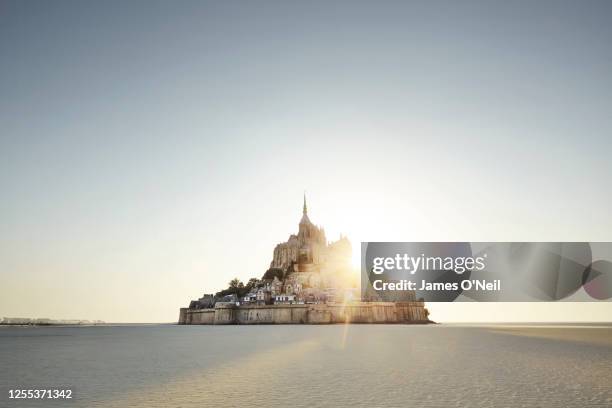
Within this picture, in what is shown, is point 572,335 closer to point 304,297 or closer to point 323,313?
point 323,313

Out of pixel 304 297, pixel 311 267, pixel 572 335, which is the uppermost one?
pixel 311 267

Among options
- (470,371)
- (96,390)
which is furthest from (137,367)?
(470,371)

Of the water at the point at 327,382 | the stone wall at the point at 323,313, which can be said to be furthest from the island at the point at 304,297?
the water at the point at 327,382

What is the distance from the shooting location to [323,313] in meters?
123

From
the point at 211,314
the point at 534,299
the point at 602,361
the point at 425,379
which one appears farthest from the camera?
the point at 211,314

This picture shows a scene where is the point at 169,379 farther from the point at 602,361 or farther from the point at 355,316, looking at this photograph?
the point at 355,316

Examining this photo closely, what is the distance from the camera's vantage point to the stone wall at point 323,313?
12325 cm

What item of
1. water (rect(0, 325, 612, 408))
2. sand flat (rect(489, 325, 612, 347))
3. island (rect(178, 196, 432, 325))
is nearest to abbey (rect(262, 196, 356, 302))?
island (rect(178, 196, 432, 325))

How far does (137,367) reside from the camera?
929 inches

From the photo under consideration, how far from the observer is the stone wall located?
123 meters

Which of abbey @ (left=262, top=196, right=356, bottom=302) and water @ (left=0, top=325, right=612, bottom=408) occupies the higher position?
abbey @ (left=262, top=196, right=356, bottom=302)

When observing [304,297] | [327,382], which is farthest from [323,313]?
[327,382]

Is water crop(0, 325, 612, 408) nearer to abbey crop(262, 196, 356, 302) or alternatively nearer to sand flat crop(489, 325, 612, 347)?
sand flat crop(489, 325, 612, 347)

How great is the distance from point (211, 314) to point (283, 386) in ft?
434
